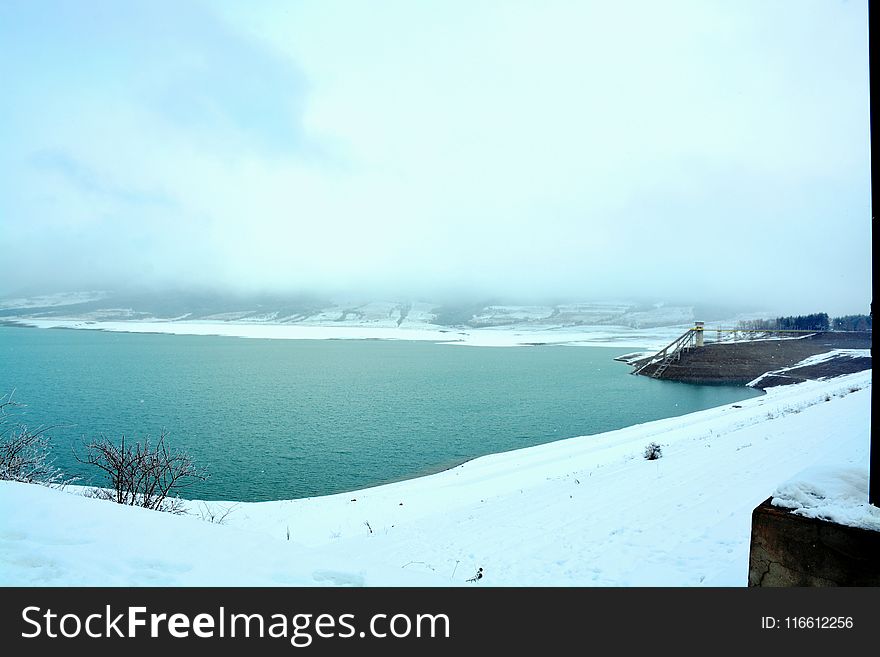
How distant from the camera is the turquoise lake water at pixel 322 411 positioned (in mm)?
19531

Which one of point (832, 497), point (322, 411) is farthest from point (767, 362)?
point (832, 497)

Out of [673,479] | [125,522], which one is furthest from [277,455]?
[125,522]

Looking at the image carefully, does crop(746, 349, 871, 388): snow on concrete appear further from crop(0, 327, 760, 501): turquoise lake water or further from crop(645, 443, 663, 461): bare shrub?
crop(645, 443, 663, 461): bare shrub

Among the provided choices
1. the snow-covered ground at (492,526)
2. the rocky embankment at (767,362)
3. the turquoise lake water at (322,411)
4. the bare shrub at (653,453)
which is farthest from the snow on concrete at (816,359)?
the bare shrub at (653,453)

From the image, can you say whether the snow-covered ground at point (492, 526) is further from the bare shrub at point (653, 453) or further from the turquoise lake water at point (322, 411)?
the turquoise lake water at point (322, 411)

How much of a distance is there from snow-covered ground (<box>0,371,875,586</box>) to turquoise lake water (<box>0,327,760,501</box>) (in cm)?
459

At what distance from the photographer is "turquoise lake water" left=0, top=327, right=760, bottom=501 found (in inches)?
769

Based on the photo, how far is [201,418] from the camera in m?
28.5

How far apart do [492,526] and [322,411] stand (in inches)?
918

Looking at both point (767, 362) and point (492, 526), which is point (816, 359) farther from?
point (492, 526)

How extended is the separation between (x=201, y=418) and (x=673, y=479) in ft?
84.4

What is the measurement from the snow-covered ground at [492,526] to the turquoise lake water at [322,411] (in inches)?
181

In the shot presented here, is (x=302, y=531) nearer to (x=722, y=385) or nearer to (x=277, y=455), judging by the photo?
(x=277, y=455)
